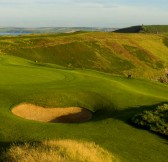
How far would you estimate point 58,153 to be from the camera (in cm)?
1255

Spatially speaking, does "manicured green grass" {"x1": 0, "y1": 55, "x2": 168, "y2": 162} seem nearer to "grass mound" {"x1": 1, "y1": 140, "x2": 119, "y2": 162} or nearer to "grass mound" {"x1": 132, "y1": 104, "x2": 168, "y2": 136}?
"grass mound" {"x1": 132, "y1": 104, "x2": 168, "y2": 136}

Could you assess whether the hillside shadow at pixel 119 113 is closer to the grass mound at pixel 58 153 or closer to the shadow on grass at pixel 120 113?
the shadow on grass at pixel 120 113

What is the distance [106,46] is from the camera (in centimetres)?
9831

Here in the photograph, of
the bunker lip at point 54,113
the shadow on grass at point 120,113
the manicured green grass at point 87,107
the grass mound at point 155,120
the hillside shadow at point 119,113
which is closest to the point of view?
the manicured green grass at point 87,107

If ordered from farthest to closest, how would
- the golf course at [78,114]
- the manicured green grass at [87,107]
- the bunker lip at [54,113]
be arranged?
the bunker lip at [54,113], the manicured green grass at [87,107], the golf course at [78,114]

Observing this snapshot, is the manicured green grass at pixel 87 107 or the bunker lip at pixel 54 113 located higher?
the manicured green grass at pixel 87 107

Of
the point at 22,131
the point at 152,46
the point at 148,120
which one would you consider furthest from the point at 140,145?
the point at 152,46

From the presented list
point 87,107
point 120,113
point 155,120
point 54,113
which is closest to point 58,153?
point 155,120

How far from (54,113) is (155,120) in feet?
24.9

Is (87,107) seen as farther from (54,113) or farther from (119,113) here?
(119,113)

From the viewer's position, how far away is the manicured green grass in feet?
57.0

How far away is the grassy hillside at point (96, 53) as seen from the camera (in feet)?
262

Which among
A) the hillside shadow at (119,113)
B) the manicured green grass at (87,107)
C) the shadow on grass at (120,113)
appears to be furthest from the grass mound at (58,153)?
the hillside shadow at (119,113)

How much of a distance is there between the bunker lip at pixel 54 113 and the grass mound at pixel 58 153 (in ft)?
32.0
